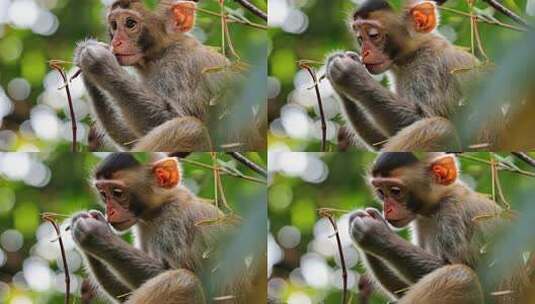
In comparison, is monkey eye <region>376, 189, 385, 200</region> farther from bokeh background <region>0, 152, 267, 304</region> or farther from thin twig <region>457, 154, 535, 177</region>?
bokeh background <region>0, 152, 267, 304</region>

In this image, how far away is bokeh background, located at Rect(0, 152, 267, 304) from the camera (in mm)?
2793

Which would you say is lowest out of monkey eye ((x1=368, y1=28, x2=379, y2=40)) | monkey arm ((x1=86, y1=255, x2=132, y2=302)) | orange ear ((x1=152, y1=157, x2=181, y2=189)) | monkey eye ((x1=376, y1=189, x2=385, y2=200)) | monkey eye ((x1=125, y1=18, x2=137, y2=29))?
monkey arm ((x1=86, y1=255, x2=132, y2=302))

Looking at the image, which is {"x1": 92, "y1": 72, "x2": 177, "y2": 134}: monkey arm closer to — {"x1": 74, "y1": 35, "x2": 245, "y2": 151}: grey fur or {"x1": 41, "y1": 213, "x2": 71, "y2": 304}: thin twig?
{"x1": 74, "y1": 35, "x2": 245, "y2": 151}: grey fur

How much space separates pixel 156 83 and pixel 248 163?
480mm

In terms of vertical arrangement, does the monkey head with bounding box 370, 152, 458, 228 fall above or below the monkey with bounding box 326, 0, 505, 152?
below

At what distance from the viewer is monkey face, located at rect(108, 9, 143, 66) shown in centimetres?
278

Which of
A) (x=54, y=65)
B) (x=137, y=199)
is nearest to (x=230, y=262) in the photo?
(x=137, y=199)

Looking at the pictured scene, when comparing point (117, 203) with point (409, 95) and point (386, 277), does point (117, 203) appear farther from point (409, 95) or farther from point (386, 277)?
point (409, 95)

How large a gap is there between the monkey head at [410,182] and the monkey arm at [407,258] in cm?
8

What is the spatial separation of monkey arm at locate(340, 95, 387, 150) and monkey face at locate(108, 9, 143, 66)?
85cm

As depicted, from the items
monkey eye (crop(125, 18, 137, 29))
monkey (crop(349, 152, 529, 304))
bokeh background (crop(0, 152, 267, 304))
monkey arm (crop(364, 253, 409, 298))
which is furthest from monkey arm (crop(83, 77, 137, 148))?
monkey arm (crop(364, 253, 409, 298))

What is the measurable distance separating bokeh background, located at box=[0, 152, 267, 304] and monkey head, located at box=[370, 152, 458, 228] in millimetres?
490

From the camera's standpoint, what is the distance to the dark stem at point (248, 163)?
281 centimetres

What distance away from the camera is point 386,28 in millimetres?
2803
